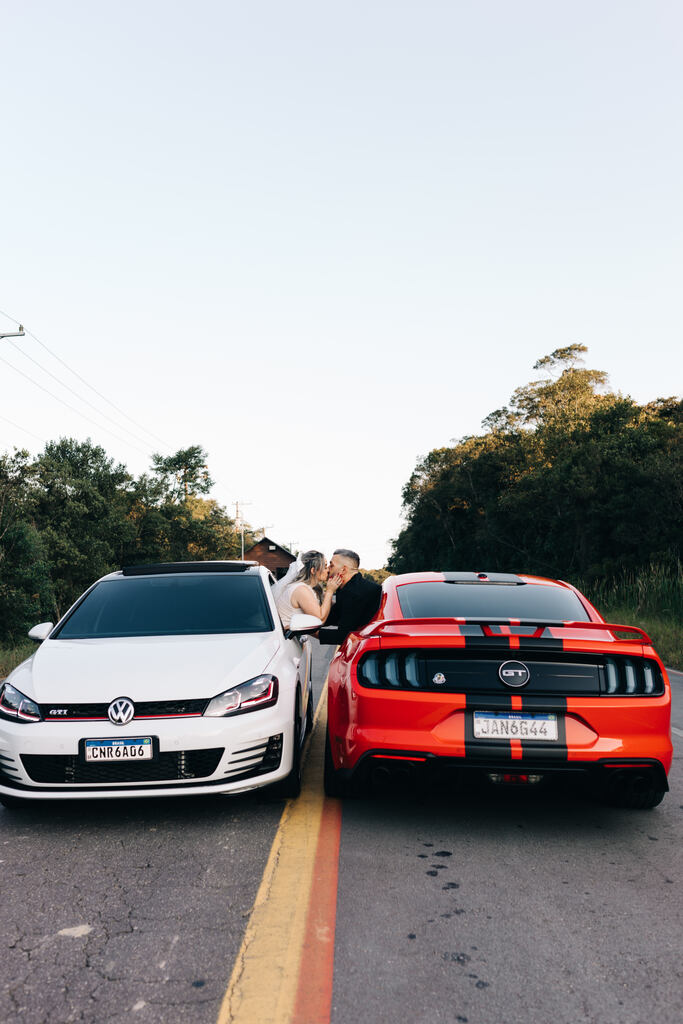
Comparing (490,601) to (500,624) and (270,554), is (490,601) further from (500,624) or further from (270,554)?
(270,554)

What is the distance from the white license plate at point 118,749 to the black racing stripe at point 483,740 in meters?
1.64

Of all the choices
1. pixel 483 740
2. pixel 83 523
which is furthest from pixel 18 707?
pixel 83 523

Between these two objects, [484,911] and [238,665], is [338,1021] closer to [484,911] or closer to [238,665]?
[484,911]

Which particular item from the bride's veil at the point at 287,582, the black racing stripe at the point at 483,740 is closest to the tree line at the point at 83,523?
the bride's veil at the point at 287,582

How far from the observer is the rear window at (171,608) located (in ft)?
17.5

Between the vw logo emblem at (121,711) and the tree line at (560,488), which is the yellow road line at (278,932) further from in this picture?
the tree line at (560,488)

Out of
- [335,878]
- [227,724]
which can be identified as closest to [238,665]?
[227,724]

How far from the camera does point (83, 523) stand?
5538 cm

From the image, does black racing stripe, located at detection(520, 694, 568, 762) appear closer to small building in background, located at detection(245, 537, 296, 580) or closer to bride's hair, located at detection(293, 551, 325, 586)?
bride's hair, located at detection(293, 551, 325, 586)

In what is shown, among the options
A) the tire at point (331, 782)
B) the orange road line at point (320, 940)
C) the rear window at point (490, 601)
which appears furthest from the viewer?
the rear window at point (490, 601)

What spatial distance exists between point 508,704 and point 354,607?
166cm

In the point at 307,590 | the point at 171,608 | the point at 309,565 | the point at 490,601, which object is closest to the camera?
the point at 490,601

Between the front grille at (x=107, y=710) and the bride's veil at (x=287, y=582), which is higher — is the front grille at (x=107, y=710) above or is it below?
below

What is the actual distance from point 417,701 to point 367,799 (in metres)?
1.21
